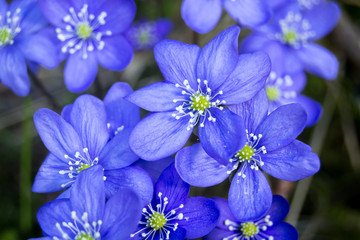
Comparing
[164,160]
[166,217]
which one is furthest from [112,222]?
[164,160]

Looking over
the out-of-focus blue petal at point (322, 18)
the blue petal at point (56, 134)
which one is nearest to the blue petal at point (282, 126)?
the blue petal at point (56, 134)

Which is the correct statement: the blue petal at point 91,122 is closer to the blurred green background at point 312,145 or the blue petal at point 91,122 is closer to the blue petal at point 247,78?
the blue petal at point 247,78

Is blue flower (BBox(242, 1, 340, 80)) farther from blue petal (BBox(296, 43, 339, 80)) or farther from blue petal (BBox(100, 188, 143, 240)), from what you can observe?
blue petal (BBox(100, 188, 143, 240))

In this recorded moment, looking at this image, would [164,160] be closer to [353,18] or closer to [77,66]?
[77,66]

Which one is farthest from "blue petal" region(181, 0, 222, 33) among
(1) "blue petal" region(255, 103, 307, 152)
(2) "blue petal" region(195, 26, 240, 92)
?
(1) "blue petal" region(255, 103, 307, 152)

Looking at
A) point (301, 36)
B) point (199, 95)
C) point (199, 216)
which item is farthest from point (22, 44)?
point (301, 36)
